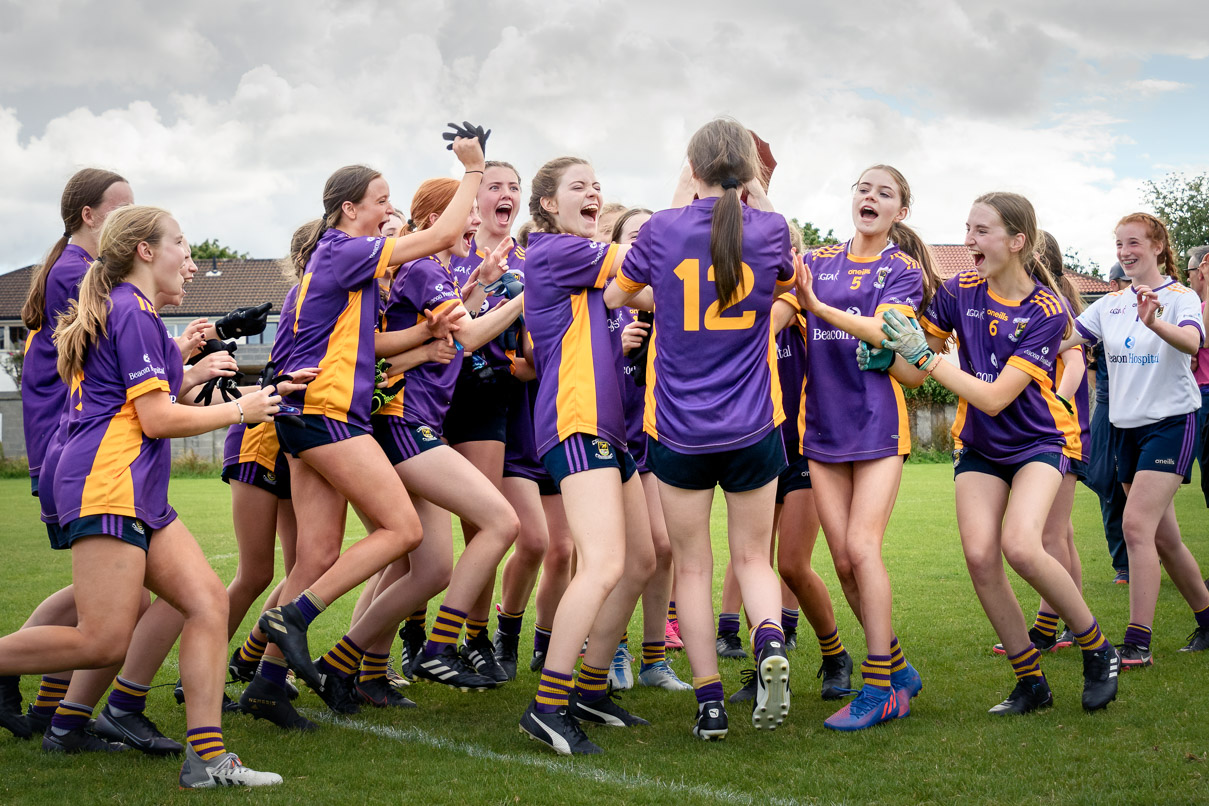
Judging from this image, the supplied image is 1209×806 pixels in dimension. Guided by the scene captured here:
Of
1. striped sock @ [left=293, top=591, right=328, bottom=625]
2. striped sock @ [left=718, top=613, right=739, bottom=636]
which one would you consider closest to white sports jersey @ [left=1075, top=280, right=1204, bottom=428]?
striped sock @ [left=718, top=613, right=739, bottom=636]

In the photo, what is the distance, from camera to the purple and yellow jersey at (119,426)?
12.6ft

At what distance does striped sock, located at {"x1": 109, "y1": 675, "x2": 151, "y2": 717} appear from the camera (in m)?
4.43

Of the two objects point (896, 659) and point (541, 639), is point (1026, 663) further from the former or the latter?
point (541, 639)

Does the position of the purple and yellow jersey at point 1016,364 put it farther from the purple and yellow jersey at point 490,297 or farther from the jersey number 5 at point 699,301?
the purple and yellow jersey at point 490,297

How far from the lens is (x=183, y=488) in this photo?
2183cm

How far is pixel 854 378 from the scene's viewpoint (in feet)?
16.5

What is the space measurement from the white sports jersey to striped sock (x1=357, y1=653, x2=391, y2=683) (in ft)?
15.0

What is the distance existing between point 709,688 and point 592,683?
61 centimetres

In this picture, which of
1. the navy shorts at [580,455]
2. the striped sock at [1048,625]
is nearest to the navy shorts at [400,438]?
the navy shorts at [580,455]

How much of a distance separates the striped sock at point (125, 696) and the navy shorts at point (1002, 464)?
3812 millimetres

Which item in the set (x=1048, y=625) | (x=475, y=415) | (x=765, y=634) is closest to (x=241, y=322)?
(x=475, y=415)

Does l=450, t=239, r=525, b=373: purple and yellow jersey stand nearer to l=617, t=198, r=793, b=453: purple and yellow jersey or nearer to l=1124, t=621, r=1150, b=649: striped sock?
l=617, t=198, r=793, b=453: purple and yellow jersey

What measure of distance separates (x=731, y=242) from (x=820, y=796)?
2.13 meters

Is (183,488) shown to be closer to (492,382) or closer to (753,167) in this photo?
(492,382)
